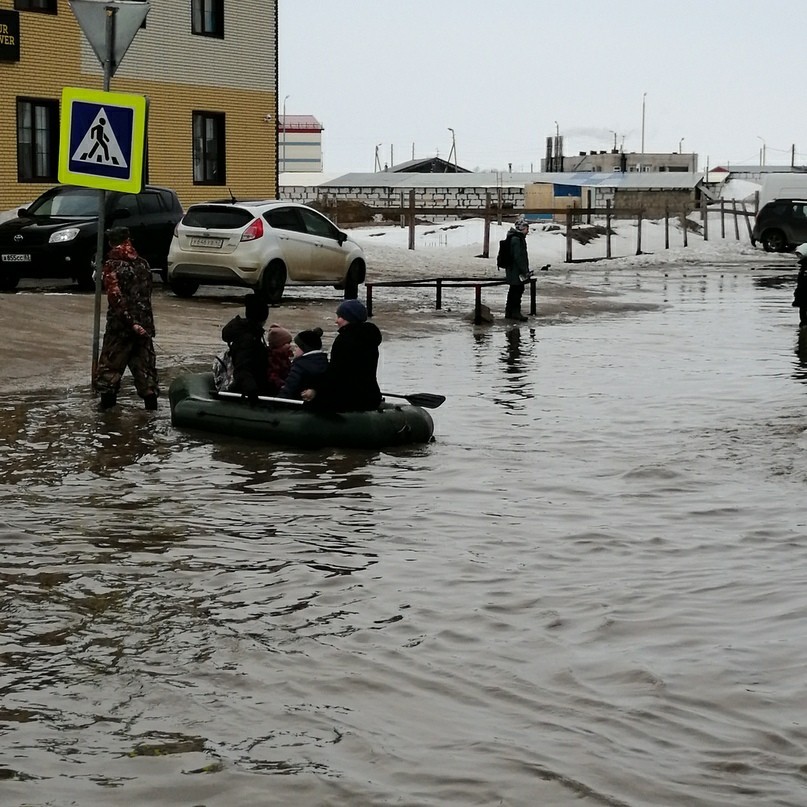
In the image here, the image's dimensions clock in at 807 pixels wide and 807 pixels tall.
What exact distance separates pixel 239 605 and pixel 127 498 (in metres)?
2.75

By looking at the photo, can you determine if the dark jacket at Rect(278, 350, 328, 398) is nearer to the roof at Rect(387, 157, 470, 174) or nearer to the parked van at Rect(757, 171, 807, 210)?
the parked van at Rect(757, 171, 807, 210)

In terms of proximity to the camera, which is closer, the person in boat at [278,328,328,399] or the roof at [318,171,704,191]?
the person in boat at [278,328,328,399]

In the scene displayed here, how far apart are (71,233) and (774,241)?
29.7m

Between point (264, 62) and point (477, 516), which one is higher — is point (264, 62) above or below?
above

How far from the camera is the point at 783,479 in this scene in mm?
10211

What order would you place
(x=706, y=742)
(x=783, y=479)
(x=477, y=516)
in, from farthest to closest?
(x=783, y=479) < (x=477, y=516) < (x=706, y=742)

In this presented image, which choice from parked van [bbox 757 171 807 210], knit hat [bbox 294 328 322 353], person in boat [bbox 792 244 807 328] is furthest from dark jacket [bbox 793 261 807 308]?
parked van [bbox 757 171 807 210]

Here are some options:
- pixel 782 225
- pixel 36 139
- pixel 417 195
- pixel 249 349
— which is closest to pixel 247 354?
pixel 249 349

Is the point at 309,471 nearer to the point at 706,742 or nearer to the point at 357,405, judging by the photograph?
the point at 357,405

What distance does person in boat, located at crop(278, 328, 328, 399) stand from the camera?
452 inches

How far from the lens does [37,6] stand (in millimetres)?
30875

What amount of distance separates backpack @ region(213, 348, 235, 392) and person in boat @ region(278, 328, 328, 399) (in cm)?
65

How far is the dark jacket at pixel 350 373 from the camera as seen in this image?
11266 millimetres

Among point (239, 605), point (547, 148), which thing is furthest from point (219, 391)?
point (547, 148)
